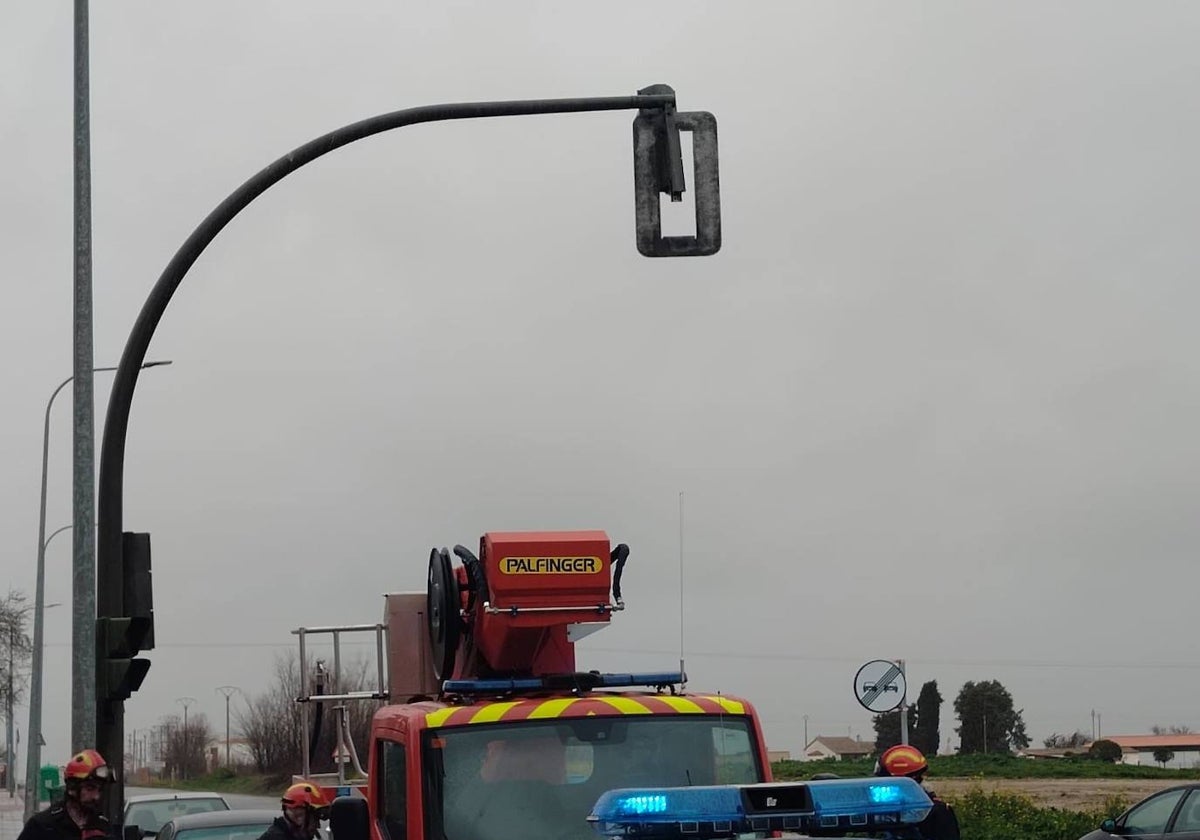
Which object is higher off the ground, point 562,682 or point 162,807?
point 562,682

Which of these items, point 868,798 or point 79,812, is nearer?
point 868,798

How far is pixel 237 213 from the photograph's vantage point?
11922 mm

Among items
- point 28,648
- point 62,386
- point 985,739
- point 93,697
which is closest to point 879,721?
point 985,739

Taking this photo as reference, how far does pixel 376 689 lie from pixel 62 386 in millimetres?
26295

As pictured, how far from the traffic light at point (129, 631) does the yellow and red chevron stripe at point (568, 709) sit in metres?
5.00

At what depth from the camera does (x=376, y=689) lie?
10.9 m

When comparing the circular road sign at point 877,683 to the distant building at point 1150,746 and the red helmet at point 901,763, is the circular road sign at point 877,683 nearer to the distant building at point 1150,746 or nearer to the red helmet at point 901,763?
the red helmet at point 901,763

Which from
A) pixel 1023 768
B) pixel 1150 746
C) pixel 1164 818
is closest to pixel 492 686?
pixel 1164 818

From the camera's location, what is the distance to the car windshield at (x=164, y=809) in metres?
25.3

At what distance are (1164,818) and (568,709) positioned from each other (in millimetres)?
12443

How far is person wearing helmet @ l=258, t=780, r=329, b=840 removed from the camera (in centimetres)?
962

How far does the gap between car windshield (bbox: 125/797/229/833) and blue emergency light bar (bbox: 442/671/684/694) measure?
58.9ft

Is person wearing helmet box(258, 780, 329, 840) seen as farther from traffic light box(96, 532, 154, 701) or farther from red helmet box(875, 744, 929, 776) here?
red helmet box(875, 744, 929, 776)

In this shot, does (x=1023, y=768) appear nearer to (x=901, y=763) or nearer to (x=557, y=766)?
(x=901, y=763)
